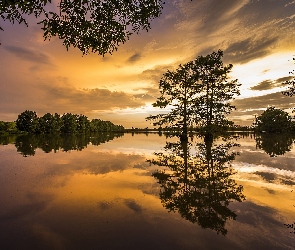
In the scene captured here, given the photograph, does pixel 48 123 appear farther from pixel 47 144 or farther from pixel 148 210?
pixel 148 210

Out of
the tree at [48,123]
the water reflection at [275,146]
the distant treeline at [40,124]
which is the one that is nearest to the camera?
the water reflection at [275,146]

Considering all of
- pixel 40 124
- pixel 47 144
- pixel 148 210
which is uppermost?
pixel 40 124

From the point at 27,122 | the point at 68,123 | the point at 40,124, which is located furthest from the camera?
the point at 68,123

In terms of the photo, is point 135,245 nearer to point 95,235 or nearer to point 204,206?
point 95,235

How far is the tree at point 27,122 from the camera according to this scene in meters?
86.9

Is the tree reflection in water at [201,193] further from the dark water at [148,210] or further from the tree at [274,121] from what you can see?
the tree at [274,121]

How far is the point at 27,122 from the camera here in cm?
8744

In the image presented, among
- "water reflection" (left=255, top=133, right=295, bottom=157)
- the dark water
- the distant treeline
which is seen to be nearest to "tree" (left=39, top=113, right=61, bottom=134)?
the distant treeline

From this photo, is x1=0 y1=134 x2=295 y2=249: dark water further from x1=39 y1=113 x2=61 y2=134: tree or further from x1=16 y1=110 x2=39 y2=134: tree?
x1=39 y1=113 x2=61 y2=134: tree

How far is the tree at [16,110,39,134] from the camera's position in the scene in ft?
285

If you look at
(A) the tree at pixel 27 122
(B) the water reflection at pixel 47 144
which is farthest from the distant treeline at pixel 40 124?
(B) the water reflection at pixel 47 144

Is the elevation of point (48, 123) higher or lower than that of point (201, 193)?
higher

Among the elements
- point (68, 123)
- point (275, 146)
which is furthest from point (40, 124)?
point (275, 146)

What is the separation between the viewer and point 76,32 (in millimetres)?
7949
